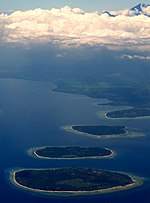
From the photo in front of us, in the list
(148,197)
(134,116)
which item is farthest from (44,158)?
(134,116)

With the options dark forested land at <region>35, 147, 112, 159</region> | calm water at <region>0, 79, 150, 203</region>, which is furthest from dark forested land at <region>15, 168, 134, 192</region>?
dark forested land at <region>35, 147, 112, 159</region>

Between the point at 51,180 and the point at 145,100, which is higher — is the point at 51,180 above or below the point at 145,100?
below

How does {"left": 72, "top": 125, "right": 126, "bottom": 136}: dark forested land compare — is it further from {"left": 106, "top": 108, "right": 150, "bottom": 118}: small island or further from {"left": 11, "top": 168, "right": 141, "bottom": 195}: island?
{"left": 11, "top": 168, "right": 141, "bottom": 195}: island

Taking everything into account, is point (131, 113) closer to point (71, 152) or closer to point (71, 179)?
point (71, 152)

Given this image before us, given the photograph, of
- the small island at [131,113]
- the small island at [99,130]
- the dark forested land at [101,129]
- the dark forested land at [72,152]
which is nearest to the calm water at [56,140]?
the dark forested land at [72,152]

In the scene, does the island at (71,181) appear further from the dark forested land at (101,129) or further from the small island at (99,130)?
the dark forested land at (101,129)

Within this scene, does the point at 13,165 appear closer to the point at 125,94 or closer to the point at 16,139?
the point at 16,139
